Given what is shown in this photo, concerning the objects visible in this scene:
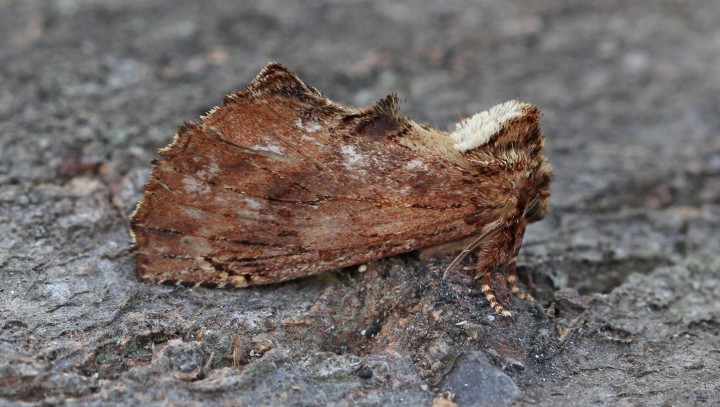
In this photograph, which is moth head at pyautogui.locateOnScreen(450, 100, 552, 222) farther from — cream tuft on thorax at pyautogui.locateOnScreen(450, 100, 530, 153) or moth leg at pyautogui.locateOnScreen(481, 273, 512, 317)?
moth leg at pyautogui.locateOnScreen(481, 273, 512, 317)

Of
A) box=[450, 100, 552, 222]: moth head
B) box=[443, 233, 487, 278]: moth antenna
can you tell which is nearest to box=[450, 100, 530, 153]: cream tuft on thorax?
box=[450, 100, 552, 222]: moth head

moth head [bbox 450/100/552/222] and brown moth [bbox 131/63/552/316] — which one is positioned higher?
moth head [bbox 450/100/552/222]

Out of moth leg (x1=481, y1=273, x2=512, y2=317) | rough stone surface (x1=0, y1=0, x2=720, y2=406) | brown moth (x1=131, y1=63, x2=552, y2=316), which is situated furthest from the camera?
brown moth (x1=131, y1=63, x2=552, y2=316)

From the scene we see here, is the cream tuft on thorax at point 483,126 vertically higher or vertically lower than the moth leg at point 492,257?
higher

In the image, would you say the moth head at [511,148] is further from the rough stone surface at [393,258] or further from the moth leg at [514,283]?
the rough stone surface at [393,258]

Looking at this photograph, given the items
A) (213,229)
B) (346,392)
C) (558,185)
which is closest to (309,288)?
(213,229)

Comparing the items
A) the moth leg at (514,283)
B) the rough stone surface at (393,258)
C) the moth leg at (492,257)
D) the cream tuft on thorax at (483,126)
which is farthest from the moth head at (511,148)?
the rough stone surface at (393,258)

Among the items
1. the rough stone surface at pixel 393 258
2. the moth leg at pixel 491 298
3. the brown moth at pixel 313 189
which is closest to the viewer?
the rough stone surface at pixel 393 258
